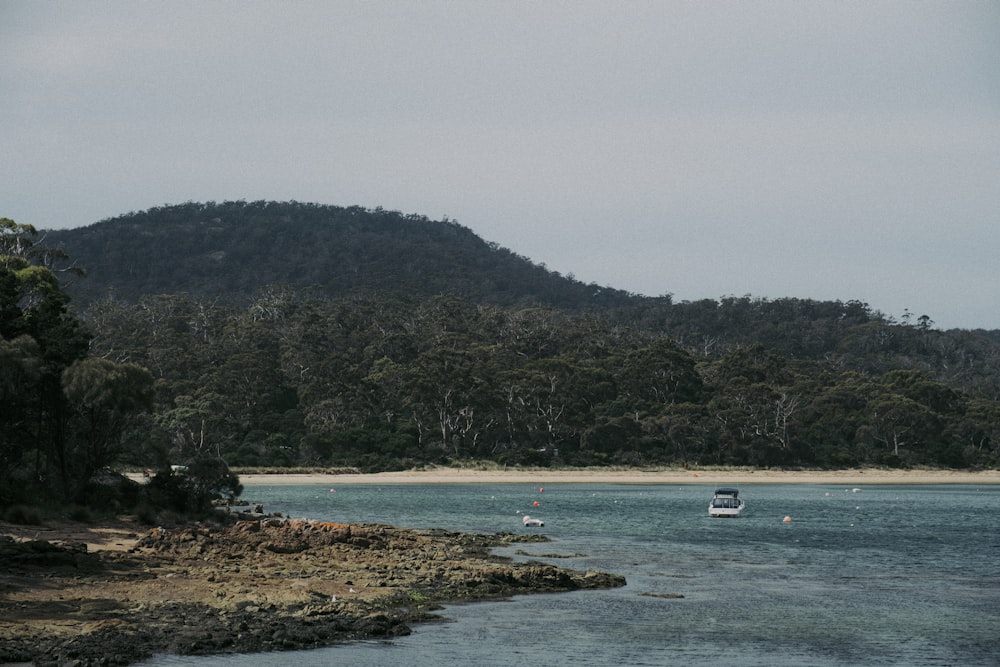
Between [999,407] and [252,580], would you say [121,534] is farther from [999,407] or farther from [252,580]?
[999,407]

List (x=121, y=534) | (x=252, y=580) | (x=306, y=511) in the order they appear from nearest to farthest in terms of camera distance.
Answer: (x=252, y=580) → (x=121, y=534) → (x=306, y=511)

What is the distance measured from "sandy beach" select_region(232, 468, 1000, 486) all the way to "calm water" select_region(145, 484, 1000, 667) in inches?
1319

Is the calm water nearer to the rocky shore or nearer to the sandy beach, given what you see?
the rocky shore

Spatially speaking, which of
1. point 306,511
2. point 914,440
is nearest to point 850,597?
point 306,511

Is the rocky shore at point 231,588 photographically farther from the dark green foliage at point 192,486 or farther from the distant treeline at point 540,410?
the distant treeline at point 540,410

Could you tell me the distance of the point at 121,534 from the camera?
34344mm

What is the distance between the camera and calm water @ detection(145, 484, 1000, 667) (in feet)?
71.9

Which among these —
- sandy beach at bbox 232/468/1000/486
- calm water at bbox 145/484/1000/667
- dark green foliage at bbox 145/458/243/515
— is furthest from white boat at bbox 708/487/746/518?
sandy beach at bbox 232/468/1000/486

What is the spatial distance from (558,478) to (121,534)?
72.5 metres

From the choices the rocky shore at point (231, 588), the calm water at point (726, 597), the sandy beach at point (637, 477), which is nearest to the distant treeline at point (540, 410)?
the sandy beach at point (637, 477)

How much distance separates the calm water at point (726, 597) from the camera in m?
21.9

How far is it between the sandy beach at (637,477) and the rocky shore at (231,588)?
64.3 metres

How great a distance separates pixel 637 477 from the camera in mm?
109812

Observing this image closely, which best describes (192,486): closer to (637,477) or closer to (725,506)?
(725,506)
